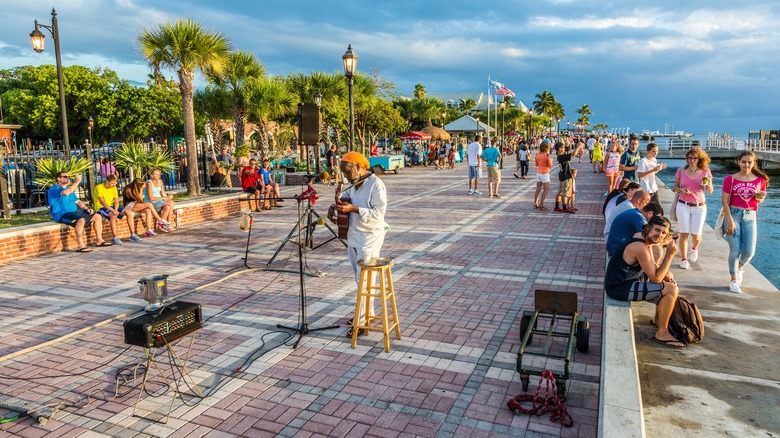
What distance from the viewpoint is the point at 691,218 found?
293 inches

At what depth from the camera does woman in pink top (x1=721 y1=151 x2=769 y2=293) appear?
6.30 meters

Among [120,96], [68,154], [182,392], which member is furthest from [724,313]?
[120,96]

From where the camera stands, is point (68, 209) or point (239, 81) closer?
point (68, 209)

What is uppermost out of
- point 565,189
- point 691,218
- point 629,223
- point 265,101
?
point 265,101

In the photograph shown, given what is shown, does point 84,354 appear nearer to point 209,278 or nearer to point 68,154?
point 209,278

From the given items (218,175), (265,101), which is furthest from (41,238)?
(265,101)

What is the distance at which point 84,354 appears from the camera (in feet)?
16.2

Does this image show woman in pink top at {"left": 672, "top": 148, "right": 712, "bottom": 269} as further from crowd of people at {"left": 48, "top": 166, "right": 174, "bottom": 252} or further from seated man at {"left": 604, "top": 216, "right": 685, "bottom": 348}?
crowd of people at {"left": 48, "top": 166, "right": 174, "bottom": 252}

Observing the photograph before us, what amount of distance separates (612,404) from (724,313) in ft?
10.8

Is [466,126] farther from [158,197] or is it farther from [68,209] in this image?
[68,209]

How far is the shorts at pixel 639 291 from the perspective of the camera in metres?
4.90

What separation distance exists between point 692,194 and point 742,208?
0.94m

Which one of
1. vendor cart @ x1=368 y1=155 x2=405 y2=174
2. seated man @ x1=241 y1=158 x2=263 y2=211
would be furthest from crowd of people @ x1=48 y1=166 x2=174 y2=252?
vendor cart @ x1=368 y1=155 x2=405 y2=174

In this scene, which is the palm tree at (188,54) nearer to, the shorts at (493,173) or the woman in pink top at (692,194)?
the shorts at (493,173)
